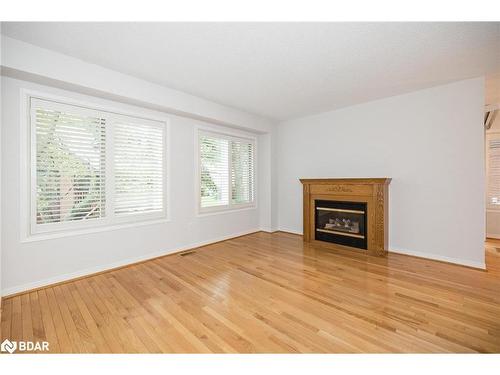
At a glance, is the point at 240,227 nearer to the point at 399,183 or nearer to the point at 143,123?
the point at 143,123

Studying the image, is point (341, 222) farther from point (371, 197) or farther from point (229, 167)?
point (229, 167)

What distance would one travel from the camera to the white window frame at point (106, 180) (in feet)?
7.98

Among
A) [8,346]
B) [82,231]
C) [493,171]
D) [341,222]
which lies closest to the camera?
[8,346]

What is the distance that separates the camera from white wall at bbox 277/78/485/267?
3.08 m

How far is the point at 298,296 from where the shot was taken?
2.31 meters

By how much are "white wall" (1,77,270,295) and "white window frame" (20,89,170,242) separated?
0.05 metres

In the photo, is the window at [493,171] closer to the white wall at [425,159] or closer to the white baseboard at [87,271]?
the white wall at [425,159]

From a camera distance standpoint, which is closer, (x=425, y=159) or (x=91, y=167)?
(x=91, y=167)

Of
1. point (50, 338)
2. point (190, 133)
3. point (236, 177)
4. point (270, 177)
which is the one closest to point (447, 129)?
point (270, 177)

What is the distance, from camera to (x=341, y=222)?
4043 millimetres

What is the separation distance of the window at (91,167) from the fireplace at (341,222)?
277 cm

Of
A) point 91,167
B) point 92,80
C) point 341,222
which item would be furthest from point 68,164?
point 341,222

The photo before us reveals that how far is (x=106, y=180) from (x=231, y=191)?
2.30m

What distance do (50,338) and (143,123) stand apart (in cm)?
267
